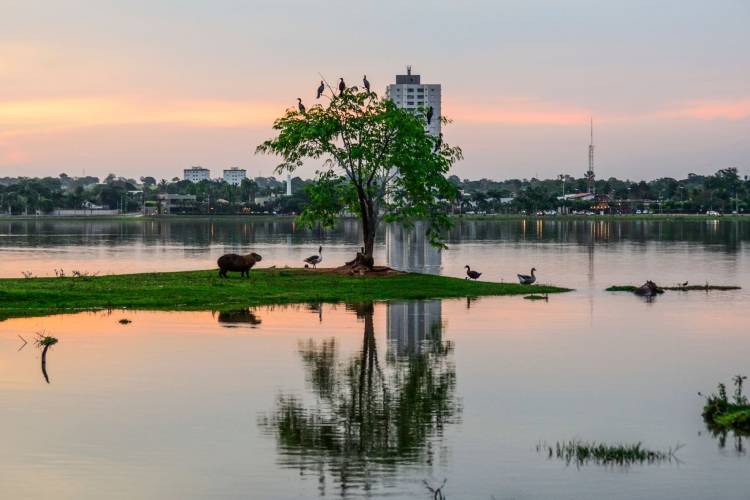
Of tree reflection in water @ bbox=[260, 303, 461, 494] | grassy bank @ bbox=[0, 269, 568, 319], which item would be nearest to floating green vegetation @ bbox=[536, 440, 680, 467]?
tree reflection in water @ bbox=[260, 303, 461, 494]

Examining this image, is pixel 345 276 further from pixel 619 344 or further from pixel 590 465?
pixel 590 465

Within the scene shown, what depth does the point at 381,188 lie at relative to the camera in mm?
55781

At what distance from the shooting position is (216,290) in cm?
4616

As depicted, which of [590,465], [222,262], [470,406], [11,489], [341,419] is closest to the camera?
[11,489]

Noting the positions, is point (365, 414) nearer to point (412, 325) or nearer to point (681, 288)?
point (412, 325)

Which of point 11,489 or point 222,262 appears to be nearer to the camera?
point 11,489

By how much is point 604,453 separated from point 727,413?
433cm

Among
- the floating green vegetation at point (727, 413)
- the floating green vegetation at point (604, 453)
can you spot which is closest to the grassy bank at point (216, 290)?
the floating green vegetation at point (727, 413)

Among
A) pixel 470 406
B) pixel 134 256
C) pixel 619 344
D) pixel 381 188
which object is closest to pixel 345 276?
pixel 381 188

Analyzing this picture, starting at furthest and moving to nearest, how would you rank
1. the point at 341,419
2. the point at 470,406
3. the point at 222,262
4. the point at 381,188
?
the point at 381,188, the point at 222,262, the point at 470,406, the point at 341,419

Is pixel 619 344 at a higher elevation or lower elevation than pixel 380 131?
lower

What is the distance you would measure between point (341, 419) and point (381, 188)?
112 ft

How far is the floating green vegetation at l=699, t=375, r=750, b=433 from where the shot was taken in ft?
72.1

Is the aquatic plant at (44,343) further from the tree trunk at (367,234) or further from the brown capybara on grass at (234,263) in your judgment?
the tree trunk at (367,234)
